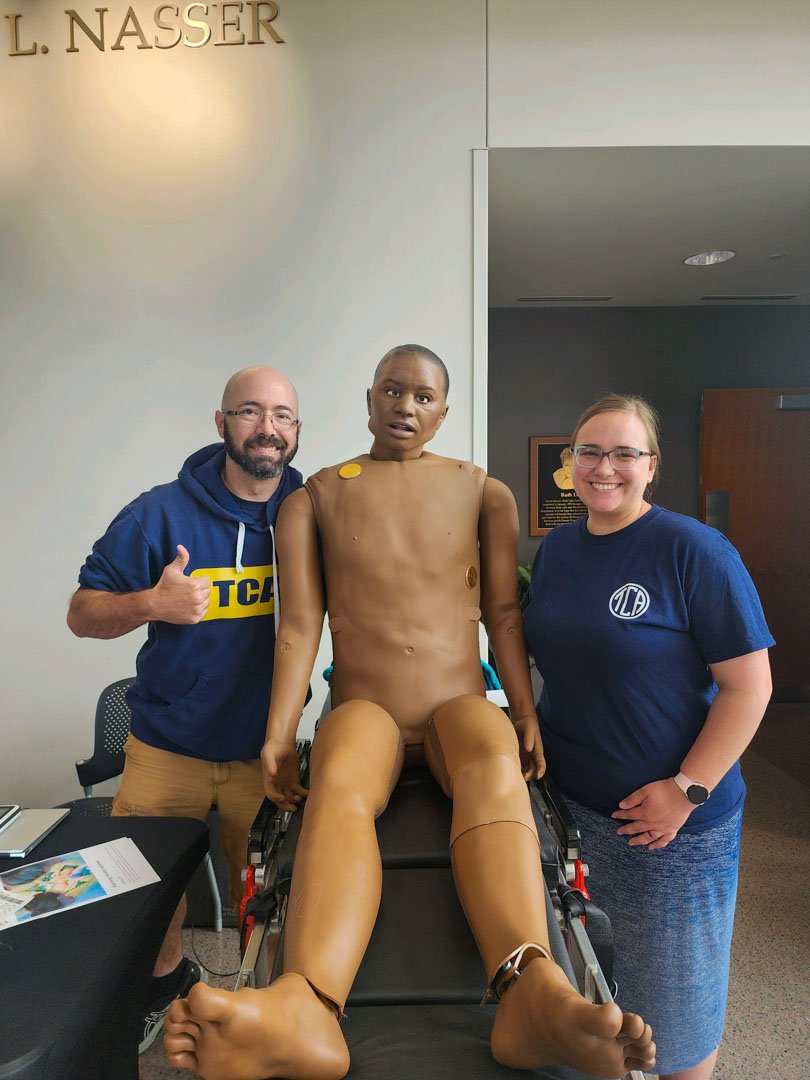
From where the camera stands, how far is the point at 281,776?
1558mm

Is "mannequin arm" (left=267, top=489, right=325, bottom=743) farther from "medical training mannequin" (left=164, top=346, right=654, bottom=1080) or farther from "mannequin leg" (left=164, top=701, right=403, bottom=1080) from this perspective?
"mannequin leg" (left=164, top=701, right=403, bottom=1080)

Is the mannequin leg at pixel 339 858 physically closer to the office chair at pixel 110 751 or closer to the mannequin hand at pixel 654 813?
the mannequin hand at pixel 654 813

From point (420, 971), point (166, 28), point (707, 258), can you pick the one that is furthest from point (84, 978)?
point (707, 258)

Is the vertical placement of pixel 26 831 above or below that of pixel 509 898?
below

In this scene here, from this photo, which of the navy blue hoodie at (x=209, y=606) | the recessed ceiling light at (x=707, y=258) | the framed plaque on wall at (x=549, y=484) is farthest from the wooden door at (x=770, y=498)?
the navy blue hoodie at (x=209, y=606)

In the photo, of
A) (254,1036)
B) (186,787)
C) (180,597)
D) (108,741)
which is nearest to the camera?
(254,1036)

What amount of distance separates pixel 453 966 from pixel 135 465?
2403 mm

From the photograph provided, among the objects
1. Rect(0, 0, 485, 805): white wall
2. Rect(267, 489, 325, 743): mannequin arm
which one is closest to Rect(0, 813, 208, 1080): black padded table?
Rect(267, 489, 325, 743): mannequin arm

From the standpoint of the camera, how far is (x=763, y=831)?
355cm

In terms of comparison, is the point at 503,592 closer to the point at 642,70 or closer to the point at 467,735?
the point at 467,735

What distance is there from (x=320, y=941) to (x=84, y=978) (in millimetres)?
499

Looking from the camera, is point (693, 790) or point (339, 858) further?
point (693, 790)

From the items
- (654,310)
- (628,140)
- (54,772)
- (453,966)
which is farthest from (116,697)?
(654,310)

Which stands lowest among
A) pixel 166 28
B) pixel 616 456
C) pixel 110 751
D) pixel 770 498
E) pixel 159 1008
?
pixel 159 1008
